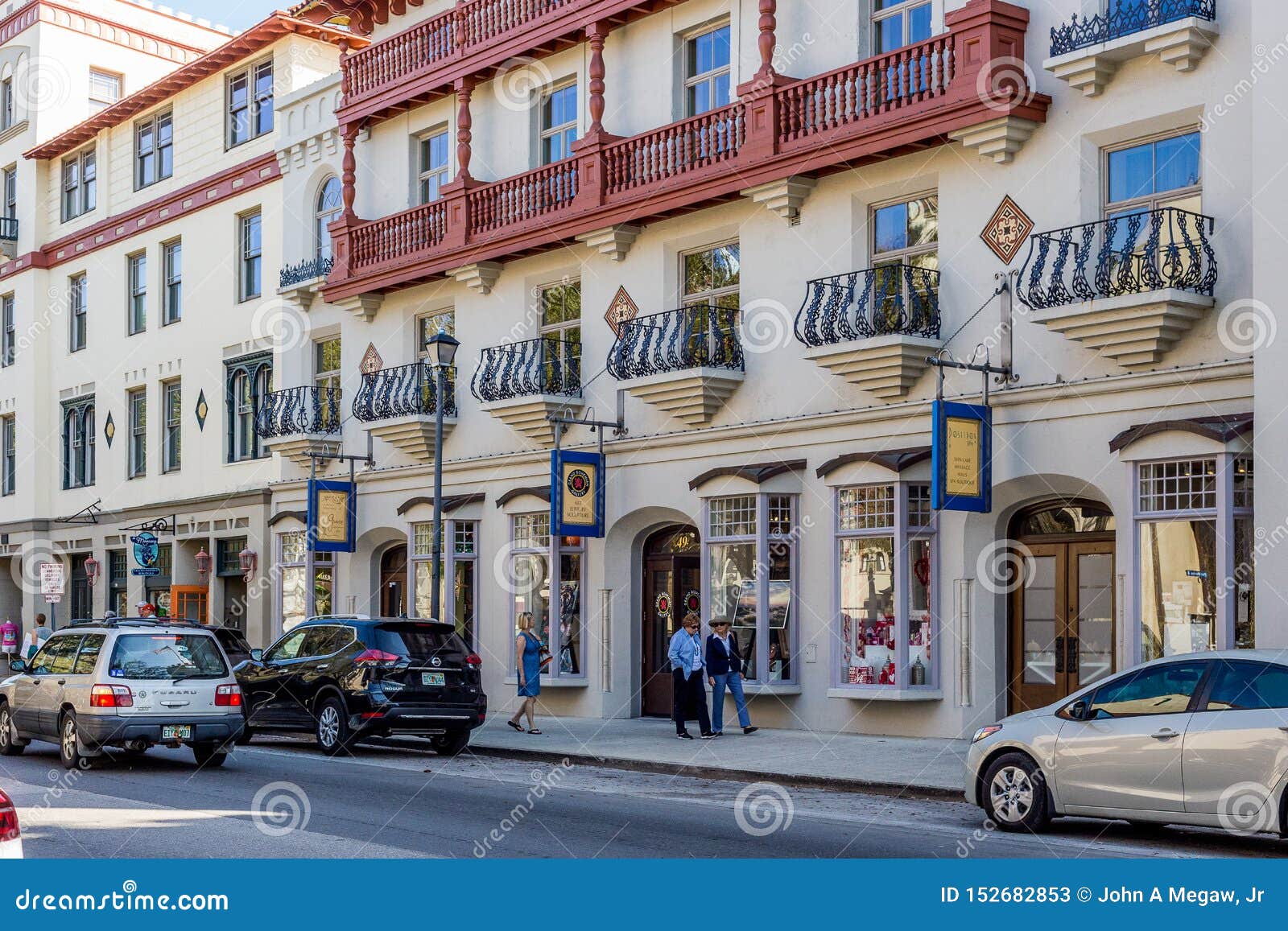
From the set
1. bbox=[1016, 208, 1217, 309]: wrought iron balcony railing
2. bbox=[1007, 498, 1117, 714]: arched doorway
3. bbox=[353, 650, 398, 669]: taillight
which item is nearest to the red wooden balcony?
bbox=[1016, 208, 1217, 309]: wrought iron balcony railing

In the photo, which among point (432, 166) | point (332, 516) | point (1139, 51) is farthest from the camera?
point (332, 516)

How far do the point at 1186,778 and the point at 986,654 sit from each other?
26.2 feet

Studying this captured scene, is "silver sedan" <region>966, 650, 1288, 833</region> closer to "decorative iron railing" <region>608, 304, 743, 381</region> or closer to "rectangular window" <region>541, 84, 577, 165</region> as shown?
"decorative iron railing" <region>608, 304, 743, 381</region>

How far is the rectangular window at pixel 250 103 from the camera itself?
3525 centimetres

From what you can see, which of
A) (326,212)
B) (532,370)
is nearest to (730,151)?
(532,370)

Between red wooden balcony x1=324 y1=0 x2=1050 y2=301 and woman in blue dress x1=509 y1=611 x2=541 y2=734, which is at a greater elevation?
red wooden balcony x1=324 y1=0 x2=1050 y2=301

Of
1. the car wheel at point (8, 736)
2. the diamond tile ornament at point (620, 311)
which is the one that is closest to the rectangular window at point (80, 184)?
the diamond tile ornament at point (620, 311)

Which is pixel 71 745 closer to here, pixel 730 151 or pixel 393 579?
pixel 730 151

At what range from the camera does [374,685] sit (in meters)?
20.2

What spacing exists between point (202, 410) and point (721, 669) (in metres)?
18.4

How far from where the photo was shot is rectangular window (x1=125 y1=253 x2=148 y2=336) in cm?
3934

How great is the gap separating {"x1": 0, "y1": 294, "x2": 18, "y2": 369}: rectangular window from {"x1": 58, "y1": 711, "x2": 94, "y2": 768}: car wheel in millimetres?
28523

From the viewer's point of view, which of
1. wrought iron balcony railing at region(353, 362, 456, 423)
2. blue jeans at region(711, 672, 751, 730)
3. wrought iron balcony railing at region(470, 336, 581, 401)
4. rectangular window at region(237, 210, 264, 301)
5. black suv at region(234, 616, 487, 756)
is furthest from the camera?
rectangular window at region(237, 210, 264, 301)

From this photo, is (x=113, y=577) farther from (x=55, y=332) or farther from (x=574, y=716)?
(x=574, y=716)
